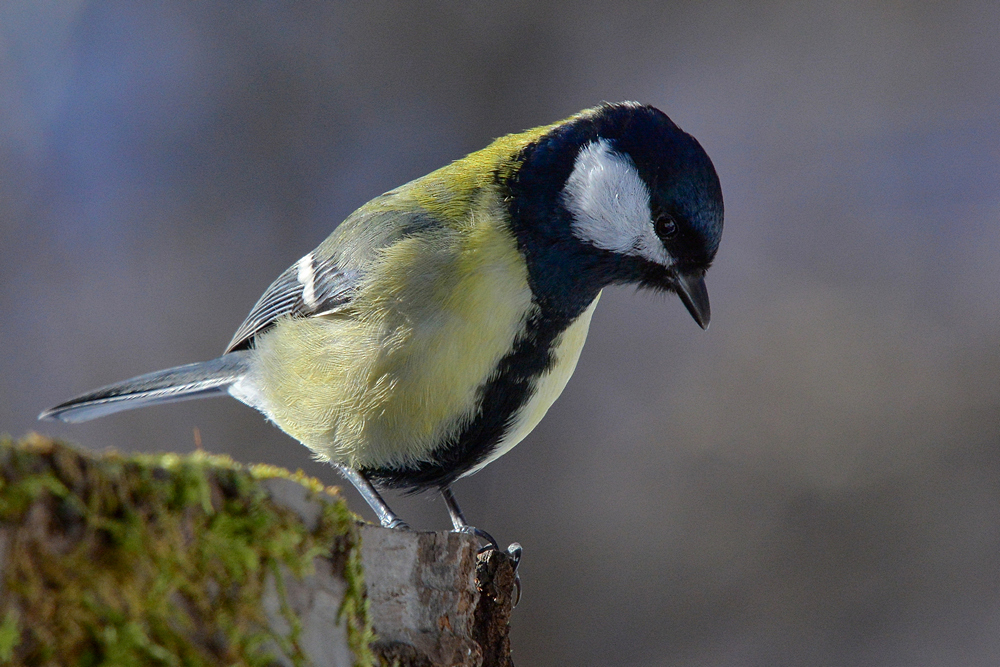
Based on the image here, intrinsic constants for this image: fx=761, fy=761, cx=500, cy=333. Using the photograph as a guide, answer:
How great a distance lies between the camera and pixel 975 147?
259 cm

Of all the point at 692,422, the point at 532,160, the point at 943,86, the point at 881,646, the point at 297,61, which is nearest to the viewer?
the point at 532,160

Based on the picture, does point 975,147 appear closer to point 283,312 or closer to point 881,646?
point 881,646

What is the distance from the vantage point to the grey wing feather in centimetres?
128

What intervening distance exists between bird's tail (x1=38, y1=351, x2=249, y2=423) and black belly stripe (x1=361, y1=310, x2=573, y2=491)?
38 cm

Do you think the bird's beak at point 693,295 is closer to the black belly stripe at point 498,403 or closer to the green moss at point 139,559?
the black belly stripe at point 498,403

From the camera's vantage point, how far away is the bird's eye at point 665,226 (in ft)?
3.83

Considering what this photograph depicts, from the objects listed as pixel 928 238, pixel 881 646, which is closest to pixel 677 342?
pixel 928 238

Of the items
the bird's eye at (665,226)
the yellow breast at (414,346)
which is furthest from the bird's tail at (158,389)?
the bird's eye at (665,226)

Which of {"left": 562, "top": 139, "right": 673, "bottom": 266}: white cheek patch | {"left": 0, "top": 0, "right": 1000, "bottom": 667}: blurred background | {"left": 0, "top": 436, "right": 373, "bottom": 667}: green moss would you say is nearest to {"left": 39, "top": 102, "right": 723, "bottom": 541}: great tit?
{"left": 562, "top": 139, "right": 673, "bottom": 266}: white cheek patch

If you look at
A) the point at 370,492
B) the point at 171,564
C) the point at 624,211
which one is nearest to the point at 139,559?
the point at 171,564

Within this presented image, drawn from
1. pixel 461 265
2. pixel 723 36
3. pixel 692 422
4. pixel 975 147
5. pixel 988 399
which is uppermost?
pixel 723 36

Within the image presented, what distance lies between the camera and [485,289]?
1.12 metres

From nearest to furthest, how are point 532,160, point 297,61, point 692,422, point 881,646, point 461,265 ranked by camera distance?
point 461,265, point 532,160, point 881,646, point 692,422, point 297,61

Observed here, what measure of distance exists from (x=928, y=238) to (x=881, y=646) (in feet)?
4.30
